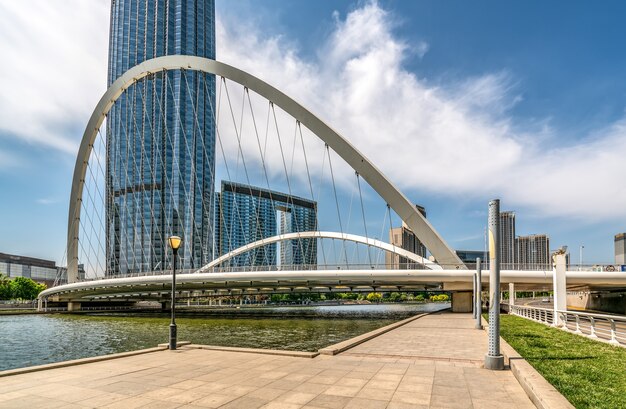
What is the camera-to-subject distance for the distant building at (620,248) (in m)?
127

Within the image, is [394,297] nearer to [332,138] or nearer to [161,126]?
[161,126]

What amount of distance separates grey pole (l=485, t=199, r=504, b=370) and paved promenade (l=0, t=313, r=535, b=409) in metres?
0.30

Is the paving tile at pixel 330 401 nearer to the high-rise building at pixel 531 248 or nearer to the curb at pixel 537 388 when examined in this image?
the curb at pixel 537 388

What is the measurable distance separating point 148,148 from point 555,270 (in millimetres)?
104776

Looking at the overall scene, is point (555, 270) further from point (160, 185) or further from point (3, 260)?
point (3, 260)

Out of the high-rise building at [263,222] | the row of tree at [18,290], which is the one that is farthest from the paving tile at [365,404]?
the row of tree at [18,290]

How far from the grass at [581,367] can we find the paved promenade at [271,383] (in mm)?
849

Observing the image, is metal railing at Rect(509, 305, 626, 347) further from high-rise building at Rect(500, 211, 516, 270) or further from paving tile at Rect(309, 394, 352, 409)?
high-rise building at Rect(500, 211, 516, 270)

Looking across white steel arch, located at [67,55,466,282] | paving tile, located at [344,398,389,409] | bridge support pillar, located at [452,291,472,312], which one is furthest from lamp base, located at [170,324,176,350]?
bridge support pillar, located at [452,291,472,312]

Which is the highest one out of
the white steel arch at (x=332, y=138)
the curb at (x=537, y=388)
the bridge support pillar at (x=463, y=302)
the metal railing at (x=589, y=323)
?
the white steel arch at (x=332, y=138)

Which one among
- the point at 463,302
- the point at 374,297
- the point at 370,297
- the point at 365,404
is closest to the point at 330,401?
the point at 365,404

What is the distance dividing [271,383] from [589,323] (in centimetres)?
2304

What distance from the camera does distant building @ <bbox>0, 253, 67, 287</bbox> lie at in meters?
172

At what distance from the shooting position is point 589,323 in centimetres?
2427
